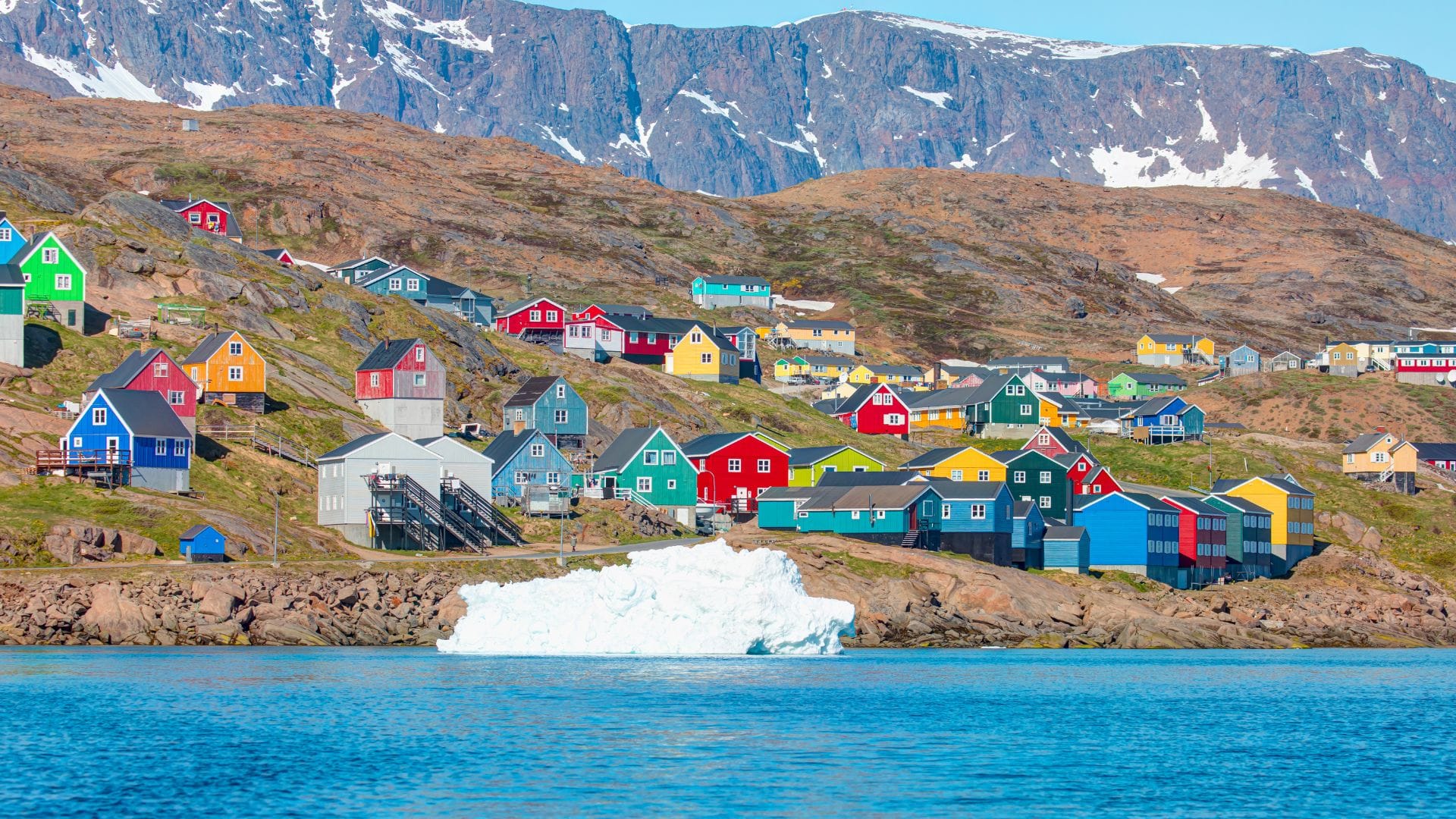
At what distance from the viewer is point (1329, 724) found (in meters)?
59.9

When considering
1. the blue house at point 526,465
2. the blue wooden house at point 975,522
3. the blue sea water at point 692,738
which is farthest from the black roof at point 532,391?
the blue sea water at point 692,738

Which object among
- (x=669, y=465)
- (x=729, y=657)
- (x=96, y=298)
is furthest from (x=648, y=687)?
(x=96, y=298)

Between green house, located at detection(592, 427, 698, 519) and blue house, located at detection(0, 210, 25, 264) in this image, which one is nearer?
green house, located at detection(592, 427, 698, 519)

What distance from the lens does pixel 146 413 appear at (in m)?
92.2

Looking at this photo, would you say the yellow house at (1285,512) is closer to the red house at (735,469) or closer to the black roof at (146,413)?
the red house at (735,469)

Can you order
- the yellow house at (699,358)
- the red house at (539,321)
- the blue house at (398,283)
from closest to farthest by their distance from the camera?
the yellow house at (699,358) < the red house at (539,321) < the blue house at (398,283)

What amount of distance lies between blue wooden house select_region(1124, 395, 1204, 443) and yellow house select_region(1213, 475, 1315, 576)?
94.1 feet

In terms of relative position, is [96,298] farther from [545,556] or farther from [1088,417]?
[1088,417]

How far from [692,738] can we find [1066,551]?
59.3 meters

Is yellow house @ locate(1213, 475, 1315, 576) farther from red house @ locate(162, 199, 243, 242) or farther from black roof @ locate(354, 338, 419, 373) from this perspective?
red house @ locate(162, 199, 243, 242)

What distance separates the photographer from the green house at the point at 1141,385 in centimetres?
18800

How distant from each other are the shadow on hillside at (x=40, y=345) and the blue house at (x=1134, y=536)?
6480cm

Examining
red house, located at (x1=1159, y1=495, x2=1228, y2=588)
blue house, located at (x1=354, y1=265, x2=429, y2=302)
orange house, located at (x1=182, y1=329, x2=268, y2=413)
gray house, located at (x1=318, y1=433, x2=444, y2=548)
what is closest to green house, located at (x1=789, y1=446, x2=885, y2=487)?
red house, located at (x1=1159, y1=495, x2=1228, y2=588)

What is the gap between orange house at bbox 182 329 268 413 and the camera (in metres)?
106
